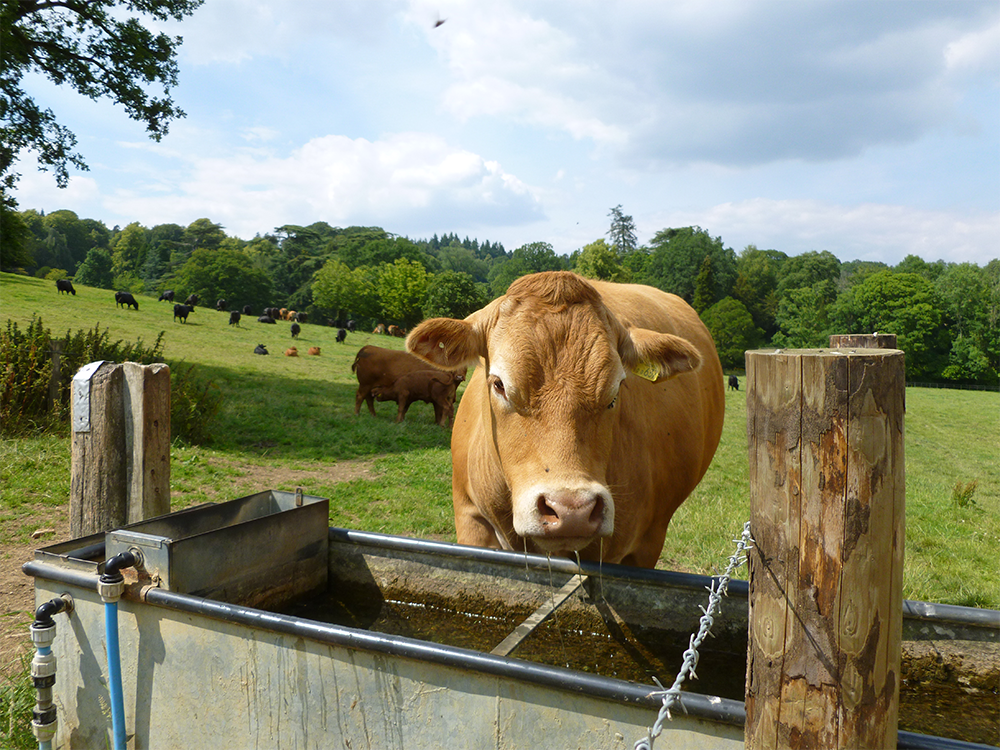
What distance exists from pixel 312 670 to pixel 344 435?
1011cm

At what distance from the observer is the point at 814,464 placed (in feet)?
4.34

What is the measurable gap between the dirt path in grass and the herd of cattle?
8.67ft

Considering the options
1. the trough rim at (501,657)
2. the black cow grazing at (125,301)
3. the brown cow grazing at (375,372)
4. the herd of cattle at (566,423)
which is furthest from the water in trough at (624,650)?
the black cow grazing at (125,301)

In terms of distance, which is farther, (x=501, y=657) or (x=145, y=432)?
(x=145, y=432)

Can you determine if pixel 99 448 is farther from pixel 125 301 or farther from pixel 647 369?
pixel 125 301

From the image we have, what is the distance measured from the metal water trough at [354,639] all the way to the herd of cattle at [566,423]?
366 mm

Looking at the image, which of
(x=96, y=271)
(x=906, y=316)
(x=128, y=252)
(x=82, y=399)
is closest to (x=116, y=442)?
(x=82, y=399)

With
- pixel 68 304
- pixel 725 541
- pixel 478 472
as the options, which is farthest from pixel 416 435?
pixel 68 304

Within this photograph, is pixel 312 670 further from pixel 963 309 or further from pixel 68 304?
pixel 963 309

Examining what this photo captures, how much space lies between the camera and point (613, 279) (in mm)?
74062

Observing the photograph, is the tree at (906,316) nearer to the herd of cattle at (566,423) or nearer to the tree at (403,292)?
the tree at (403,292)

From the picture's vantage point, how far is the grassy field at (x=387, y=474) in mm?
6273

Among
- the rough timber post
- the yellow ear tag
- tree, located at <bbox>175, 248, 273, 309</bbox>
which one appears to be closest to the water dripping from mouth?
the yellow ear tag

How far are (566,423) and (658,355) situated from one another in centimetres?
80
